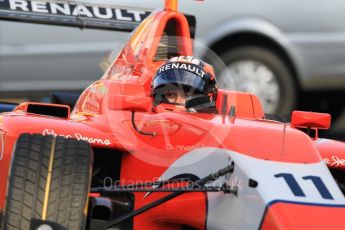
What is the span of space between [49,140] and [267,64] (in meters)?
5.38

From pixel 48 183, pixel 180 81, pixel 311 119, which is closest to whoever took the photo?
pixel 48 183

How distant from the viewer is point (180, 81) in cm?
648

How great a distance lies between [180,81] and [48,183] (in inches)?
61.5

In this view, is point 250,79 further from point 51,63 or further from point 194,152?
point 194,152

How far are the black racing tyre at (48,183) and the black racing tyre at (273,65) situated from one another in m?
5.27

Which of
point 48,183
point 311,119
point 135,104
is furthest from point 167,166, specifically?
point 311,119

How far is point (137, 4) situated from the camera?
33.6ft

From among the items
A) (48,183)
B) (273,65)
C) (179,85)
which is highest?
(273,65)

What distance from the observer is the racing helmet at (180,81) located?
21.3ft

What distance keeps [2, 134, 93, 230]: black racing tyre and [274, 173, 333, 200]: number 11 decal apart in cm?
101

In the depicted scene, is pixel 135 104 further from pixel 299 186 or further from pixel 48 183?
pixel 299 186

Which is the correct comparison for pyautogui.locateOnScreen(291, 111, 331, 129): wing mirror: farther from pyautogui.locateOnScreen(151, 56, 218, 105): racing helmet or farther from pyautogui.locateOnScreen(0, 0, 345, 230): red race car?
pyautogui.locateOnScreen(151, 56, 218, 105): racing helmet

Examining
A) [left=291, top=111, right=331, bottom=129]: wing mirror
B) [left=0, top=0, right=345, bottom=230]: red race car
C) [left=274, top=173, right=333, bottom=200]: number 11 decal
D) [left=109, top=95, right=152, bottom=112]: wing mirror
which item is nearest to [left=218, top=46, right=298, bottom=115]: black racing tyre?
[left=0, top=0, right=345, bottom=230]: red race car

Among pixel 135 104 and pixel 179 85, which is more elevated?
pixel 179 85
